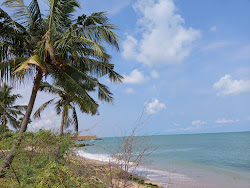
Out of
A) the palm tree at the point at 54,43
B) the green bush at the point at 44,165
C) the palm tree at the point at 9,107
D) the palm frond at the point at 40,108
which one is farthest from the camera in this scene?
the palm tree at the point at 9,107

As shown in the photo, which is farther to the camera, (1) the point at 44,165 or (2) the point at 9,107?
(2) the point at 9,107

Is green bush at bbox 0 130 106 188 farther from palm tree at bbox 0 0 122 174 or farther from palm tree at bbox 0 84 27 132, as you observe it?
palm tree at bbox 0 84 27 132

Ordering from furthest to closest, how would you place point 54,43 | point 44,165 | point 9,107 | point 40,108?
point 9,107, point 40,108, point 54,43, point 44,165

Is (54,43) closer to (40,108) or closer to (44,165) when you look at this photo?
(44,165)

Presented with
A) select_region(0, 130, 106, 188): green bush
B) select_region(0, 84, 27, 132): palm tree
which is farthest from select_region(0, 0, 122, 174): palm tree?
select_region(0, 84, 27, 132): palm tree

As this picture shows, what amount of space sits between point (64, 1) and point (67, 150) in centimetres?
635

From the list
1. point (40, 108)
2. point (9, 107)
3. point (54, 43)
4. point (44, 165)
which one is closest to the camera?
point (44, 165)

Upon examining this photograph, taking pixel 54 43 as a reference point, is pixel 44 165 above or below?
below

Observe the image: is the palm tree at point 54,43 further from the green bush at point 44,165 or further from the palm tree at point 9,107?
the palm tree at point 9,107

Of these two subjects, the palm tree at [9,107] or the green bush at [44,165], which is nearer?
the green bush at [44,165]

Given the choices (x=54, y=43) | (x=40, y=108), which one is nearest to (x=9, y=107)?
(x=40, y=108)

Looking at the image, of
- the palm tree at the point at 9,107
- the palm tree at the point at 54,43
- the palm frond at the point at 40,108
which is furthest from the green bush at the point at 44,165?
the palm tree at the point at 9,107

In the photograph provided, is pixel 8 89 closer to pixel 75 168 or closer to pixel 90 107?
pixel 90 107

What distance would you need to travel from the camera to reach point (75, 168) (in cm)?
394
